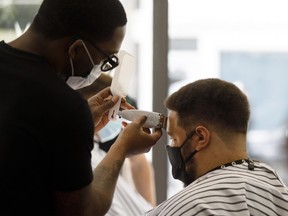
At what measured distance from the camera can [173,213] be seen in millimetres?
1726

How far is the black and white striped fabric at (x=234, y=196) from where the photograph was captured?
1650 mm

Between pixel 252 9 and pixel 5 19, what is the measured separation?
1555 mm

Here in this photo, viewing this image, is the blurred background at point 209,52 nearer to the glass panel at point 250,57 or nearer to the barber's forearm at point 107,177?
the glass panel at point 250,57

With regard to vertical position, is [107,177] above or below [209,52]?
above

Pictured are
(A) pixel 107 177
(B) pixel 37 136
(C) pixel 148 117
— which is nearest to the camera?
(B) pixel 37 136

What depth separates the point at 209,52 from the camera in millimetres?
4234

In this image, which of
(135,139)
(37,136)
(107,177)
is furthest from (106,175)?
(37,136)

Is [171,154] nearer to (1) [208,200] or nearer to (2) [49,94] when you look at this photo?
(1) [208,200]

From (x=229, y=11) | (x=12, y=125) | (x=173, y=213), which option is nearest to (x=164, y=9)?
(x=229, y=11)

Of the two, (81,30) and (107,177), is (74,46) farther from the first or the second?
(107,177)

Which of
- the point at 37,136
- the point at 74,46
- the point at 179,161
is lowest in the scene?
the point at 179,161

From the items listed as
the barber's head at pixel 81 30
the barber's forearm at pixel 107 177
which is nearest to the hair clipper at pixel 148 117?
the barber's forearm at pixel 107 177

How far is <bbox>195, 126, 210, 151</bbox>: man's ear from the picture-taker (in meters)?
1.89

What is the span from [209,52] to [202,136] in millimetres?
2412
